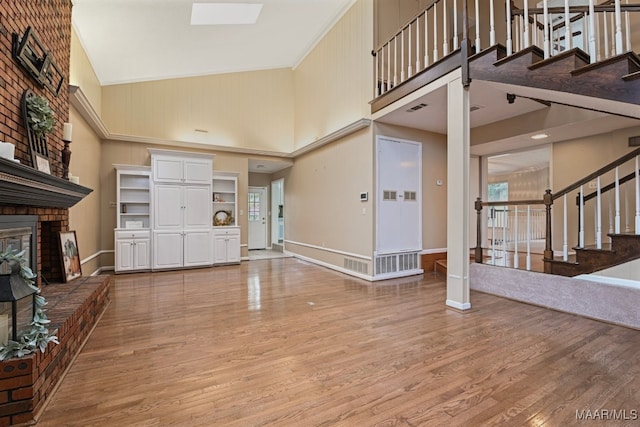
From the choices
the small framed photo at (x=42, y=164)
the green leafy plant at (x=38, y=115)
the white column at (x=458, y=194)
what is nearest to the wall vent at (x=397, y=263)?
the white column at (x=458, y=194)

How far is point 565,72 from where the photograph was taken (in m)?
2.73

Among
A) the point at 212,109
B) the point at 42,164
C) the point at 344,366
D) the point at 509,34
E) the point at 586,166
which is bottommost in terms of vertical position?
the point at 344,366

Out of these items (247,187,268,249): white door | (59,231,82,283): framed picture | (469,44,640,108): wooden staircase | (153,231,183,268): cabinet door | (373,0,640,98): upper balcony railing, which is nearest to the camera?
(469,44,640,108): wooden staircase

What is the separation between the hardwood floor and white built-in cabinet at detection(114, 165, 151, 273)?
6.47 ft

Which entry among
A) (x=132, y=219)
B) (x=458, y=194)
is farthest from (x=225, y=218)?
(x=458, y=194)

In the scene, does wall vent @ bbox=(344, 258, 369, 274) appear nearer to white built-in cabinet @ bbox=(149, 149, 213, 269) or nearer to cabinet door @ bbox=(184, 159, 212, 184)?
white built-in cabinet @ bbox=(149, 149, 213, 269)

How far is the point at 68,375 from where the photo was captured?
81.8 inches

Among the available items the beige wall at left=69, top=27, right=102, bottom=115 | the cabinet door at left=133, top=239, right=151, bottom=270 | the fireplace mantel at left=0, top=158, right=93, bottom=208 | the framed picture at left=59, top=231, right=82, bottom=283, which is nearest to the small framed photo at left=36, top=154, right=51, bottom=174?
the fireplace mantel at left=0, top=158, right=93, bottom=208

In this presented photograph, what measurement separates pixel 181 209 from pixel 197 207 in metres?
0.31

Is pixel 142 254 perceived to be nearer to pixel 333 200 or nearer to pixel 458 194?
pixel 333 200

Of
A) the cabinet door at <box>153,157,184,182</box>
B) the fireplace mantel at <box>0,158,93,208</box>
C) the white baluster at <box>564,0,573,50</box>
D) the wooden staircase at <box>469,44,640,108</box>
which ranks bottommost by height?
the fireplace mantel at <box>0,158,93,208</box>

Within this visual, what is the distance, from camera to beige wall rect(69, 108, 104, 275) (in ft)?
14.0

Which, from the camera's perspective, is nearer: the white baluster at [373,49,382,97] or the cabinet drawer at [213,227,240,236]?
the white baluster at [373,49,382,97]

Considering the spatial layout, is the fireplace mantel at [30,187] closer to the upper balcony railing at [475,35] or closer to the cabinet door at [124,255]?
the cabinet door at [124,255]
